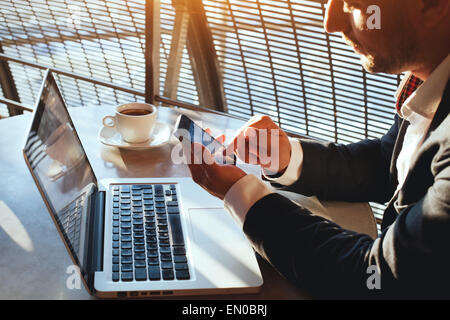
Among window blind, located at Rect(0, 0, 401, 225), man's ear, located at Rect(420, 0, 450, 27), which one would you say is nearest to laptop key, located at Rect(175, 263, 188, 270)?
man's ear, located at Rect(420, 0, 450, 27)

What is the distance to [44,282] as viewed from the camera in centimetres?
88

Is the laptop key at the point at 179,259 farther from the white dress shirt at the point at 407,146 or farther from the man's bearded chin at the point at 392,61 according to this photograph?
the man's bearded chin at the point at 392,61

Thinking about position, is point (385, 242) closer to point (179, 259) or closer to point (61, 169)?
point (179, 259)

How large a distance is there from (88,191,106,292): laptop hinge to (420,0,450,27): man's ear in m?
0.83

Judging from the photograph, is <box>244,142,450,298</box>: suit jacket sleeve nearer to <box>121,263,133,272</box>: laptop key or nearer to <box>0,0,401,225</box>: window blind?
<box>121,263,133,272</box>: laptop key

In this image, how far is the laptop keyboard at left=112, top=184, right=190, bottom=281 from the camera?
0.91m

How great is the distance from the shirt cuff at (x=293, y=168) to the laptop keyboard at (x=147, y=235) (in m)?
0.29

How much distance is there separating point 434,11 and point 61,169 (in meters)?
0.83

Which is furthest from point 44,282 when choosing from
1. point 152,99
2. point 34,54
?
point 34,54

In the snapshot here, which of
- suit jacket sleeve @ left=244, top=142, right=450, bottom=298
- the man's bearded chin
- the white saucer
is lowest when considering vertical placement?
the white saucer

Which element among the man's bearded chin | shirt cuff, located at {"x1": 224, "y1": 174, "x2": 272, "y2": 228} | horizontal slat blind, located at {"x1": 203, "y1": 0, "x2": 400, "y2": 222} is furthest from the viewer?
→ horizontal slat blind, located at {"x1": 203, "y1": 0, "x2": 400, "y2": 222}

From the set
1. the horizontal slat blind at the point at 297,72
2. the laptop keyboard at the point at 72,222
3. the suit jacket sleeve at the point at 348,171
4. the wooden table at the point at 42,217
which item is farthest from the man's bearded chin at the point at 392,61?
the horizontal slat blind at the point at 297,72
